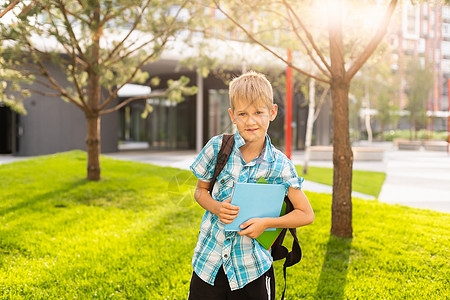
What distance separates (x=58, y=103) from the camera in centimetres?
1872

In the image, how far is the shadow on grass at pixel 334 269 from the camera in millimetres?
3590

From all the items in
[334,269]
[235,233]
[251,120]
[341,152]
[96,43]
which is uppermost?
[96,43]

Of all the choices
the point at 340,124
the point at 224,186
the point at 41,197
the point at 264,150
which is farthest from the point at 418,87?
the point at 224,186

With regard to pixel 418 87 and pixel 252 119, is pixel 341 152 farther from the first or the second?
pixel 418 87

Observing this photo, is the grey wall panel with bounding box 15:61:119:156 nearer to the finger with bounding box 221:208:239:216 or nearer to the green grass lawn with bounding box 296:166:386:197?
the green grass lawn with bounding box 296:166:386:197

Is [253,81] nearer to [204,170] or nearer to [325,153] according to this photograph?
[204,170]

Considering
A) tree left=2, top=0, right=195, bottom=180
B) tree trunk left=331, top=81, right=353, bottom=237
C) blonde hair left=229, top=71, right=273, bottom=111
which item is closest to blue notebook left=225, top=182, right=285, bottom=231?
blonde hair left=229, top=71, right=273, bottom=111

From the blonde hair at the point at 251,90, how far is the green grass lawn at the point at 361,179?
7447 mm

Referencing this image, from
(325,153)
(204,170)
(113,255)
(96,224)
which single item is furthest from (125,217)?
(325,153)

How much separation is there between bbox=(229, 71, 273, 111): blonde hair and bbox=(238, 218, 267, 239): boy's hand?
0.52 meters

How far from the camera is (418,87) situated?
31219 millimetres

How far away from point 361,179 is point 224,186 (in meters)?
10.1

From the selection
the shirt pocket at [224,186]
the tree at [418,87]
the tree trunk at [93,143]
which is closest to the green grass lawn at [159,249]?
the shirt pocket at [224,186]

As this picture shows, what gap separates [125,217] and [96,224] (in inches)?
22.1
